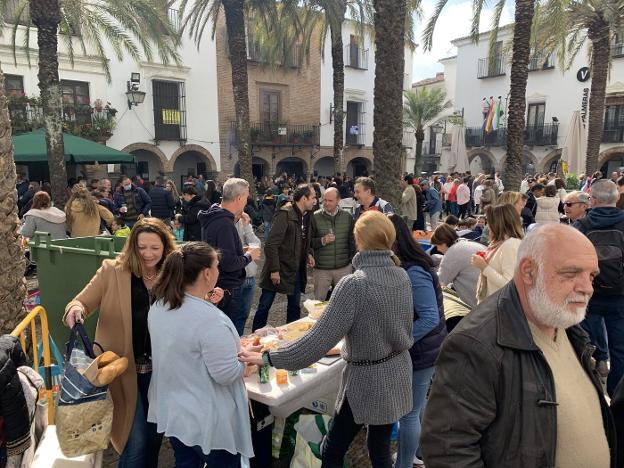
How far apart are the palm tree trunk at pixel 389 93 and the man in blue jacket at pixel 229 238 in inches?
156

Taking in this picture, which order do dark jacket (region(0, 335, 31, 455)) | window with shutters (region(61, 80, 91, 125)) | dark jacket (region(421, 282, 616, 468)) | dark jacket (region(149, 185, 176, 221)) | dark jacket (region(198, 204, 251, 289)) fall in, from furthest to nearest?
1. window with shutters (region(61, 80, 91, 125))
2. dark jacket (region(149, 185, 176, 221))
3. dark jacket (region(198, 204, 251, 289))
4. dark jacket (region(0, 335, 31, 455))
5. dark jacket (region(421, 282, 616, 468))

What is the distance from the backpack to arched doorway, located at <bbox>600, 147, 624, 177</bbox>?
82.8ft

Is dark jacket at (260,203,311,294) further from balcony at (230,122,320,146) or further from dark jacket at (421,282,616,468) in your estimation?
A: balcony at (230,122,320,146)

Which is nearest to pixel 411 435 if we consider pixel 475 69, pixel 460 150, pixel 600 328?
pixel 600 328

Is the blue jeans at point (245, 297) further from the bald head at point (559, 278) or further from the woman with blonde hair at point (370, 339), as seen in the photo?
the bald head at point (559, 278)

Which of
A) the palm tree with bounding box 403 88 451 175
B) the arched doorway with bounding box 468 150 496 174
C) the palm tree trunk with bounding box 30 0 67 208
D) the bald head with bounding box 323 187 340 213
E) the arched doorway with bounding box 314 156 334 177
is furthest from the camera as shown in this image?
the arched doorway with bounding box 468 150 496 174

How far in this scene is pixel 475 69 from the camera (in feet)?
102

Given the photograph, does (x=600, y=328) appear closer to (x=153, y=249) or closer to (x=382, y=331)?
(x=382, y=331)

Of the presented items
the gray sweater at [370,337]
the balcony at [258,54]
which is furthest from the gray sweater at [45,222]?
the balcony at [258,54]

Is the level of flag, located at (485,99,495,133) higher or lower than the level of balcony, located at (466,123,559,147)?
higher

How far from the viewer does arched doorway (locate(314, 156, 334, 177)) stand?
27.5 metres

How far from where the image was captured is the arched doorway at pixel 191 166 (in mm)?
22266

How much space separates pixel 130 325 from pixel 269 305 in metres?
Result: 2.52

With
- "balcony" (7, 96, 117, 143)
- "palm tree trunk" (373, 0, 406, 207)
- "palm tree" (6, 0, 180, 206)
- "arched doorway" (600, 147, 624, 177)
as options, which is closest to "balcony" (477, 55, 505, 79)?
"arched doorway" (600, 147, 624, 177)
